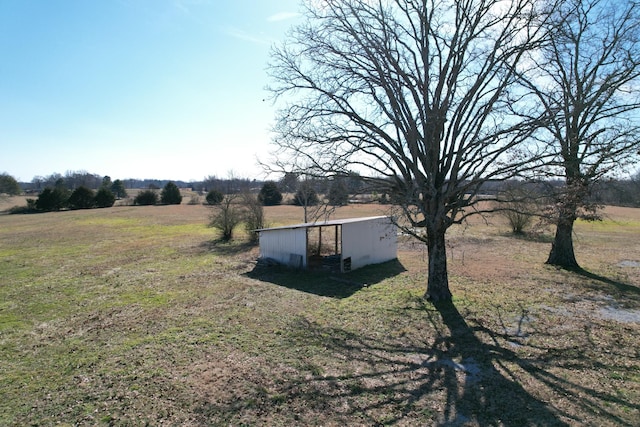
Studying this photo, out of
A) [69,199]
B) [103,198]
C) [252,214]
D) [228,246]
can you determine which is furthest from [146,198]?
[228,246]

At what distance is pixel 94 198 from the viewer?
54.0 m

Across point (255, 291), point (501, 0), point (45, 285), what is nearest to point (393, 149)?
point (501, 0)

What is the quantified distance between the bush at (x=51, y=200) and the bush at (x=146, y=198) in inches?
411

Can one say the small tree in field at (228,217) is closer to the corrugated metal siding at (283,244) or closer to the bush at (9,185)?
the corrugated metal siding at (283,244)

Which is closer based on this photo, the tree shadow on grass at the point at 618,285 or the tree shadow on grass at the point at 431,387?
the tree shadow on grass at the point at 431,387

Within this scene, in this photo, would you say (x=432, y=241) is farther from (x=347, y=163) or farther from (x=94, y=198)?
(x=94, y=198)

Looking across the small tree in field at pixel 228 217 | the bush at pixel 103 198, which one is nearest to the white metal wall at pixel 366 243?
the small tree in field at pixel 228 217

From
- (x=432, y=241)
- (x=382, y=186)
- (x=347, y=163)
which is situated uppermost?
(x=347, y=163)

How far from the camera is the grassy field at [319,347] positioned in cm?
498

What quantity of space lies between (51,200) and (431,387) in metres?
59.5

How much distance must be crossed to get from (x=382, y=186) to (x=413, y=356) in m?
4.92

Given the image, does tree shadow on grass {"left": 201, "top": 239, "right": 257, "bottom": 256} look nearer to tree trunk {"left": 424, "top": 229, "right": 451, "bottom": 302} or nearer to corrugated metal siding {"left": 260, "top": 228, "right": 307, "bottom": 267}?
corrugated metal siding {"left": 260, "top": 228, "right": 307, "bottom": 267}

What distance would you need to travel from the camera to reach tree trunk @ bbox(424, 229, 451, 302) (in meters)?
9.58

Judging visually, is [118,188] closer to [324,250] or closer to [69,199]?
[69,199]
